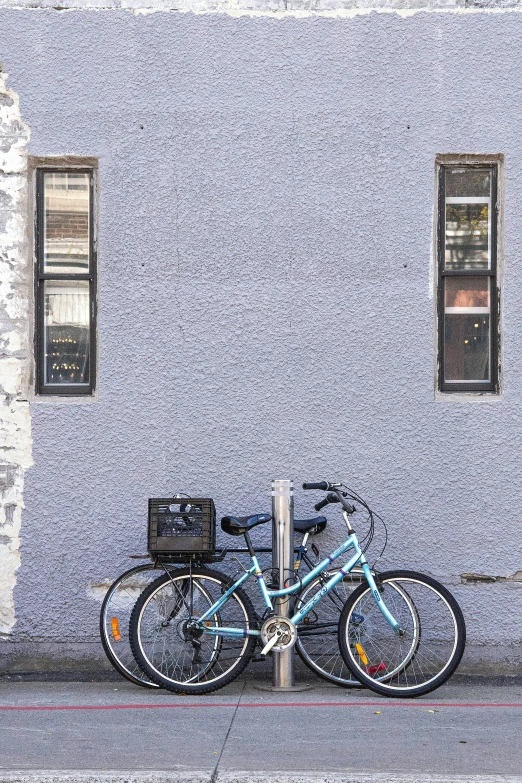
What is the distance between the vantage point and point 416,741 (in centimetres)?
543

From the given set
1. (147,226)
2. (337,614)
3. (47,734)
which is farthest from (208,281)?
(47,734)

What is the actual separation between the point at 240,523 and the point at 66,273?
211 cm

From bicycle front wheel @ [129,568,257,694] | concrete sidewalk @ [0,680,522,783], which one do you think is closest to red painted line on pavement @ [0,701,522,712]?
concrete sidewalk @ [0,680,522,783]

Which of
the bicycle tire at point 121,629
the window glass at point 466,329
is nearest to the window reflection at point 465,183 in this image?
the window glass at point 466,329

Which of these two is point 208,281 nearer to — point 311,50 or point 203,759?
point 311,50

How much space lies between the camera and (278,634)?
6.70 m

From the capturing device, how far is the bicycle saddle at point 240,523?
22.4 ft

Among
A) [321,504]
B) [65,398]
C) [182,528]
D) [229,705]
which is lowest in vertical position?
[229,705]

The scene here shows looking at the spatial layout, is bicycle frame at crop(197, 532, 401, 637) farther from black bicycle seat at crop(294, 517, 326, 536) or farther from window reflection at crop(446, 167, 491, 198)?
window reflection at crop(446, 167, 491, 198)

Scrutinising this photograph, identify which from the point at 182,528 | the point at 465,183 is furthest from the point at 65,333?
the point at 465,183

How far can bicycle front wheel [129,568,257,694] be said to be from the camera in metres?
6.72

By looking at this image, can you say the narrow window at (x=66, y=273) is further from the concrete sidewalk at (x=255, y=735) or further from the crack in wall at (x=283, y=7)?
the concrete sidewalk at (x=255, y=735)

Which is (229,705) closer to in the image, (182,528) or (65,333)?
(182,528)

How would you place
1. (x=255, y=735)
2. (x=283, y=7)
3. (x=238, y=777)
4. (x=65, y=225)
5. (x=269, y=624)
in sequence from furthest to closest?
(x=65, y=225) < (x=283, y=7) < (x=269, y=624) < (x=255, y=735) < (x=238, y=777)
